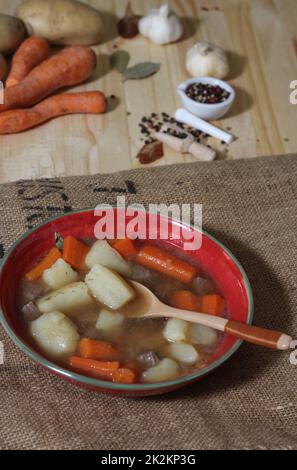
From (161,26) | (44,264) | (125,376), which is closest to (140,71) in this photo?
(161,26)

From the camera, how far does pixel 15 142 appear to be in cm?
200

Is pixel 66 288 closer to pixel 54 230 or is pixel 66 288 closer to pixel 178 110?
pixel 54 230

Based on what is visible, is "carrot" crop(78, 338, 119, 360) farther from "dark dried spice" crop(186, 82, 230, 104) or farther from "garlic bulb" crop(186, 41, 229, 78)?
"garlic bulb" crop(186, 41, 229, 78)

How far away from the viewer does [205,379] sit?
49.2 inches

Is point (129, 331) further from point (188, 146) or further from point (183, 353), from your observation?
point (188, 146)

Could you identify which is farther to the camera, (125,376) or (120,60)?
(120,60)

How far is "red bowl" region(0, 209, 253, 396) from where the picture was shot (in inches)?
43.7

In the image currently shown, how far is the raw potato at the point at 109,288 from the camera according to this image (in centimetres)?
124

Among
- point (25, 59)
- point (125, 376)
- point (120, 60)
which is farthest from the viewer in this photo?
point (120, 60)

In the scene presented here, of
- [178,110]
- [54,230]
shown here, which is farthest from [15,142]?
[54,230]

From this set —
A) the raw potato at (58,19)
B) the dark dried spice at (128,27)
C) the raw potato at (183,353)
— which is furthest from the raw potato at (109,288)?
the dark dried spice at (128,27)

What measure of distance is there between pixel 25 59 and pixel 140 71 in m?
0.37

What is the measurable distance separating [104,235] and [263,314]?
35 cm
